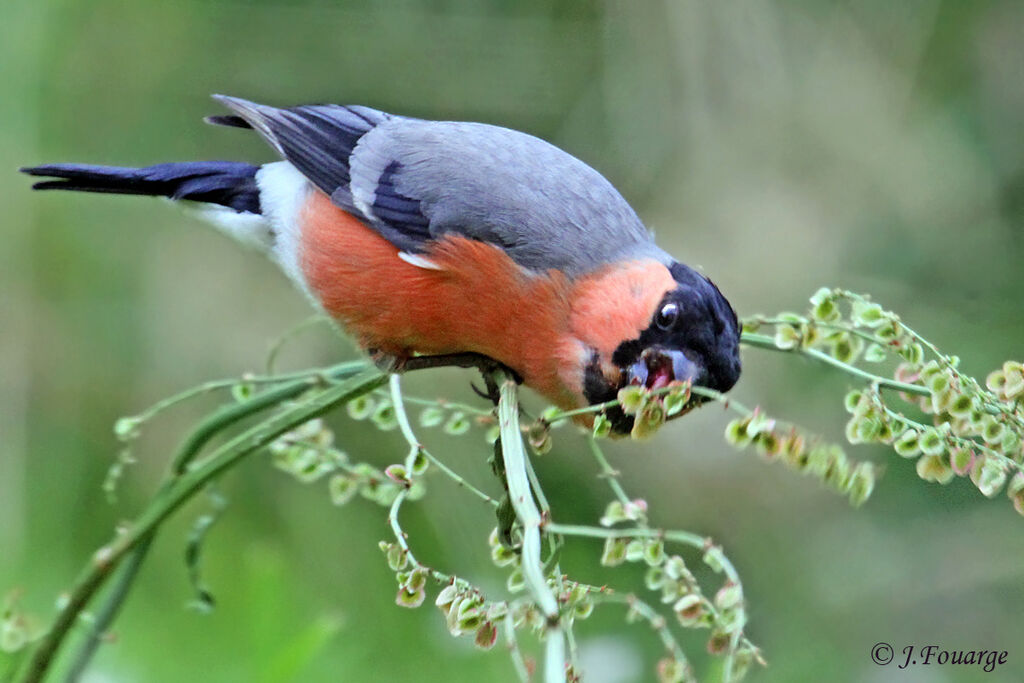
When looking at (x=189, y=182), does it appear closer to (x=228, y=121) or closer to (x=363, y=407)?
(x=228, y=121)

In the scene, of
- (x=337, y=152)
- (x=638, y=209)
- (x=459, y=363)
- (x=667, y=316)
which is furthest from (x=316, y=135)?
(x=638, y=209)

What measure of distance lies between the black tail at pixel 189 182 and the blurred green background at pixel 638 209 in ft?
4.04

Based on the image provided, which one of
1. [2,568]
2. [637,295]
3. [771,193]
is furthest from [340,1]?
[637,295]

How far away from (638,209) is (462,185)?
199cm

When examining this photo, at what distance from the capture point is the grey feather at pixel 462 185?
6.93 ft

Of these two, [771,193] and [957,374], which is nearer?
[957,374]

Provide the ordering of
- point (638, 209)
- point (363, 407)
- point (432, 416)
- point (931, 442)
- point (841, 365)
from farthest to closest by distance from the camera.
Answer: point (638, 209) → point (363, 407) → point (432, 416) → point (841, 365) → point (931, 442)

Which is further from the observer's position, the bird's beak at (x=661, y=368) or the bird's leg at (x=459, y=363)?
the bird's leg at (x=459, y=363)

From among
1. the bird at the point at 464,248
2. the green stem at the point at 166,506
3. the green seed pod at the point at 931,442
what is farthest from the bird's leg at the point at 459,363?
the green seed pod at the point at 931,442

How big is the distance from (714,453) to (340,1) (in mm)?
2235

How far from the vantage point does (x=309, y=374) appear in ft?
5.40

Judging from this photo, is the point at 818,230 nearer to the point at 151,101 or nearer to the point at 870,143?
the point at 870,143

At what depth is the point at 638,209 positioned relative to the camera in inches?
162

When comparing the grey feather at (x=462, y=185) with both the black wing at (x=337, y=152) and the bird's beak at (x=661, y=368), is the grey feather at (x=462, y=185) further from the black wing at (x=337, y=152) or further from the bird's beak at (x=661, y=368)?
the bird's beak at (x=661, y=368)
